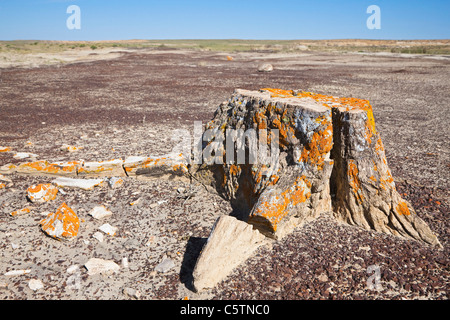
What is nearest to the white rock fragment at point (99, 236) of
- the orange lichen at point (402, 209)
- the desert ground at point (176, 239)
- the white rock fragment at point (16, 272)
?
the desert ground at point (176, 239)

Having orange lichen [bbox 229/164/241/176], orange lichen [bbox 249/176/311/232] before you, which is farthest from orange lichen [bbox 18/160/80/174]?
orange lichen [bbox 249/176/311/232]

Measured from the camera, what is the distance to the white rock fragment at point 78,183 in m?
6.12

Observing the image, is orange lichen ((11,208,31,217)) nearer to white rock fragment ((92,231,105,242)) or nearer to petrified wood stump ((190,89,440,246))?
white rock fragment ((92,231,105,242))

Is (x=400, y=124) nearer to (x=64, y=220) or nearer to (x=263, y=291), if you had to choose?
(x=263, y=291)

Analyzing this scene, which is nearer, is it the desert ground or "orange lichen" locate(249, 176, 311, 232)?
the desert ground

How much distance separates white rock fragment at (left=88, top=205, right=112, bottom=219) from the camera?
5188 millimetres

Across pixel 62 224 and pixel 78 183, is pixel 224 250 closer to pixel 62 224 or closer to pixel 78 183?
pixel 62 224

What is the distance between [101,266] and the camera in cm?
407

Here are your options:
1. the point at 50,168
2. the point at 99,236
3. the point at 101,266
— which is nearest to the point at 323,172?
the point at 101,266

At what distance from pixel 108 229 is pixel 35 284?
1.26 m
